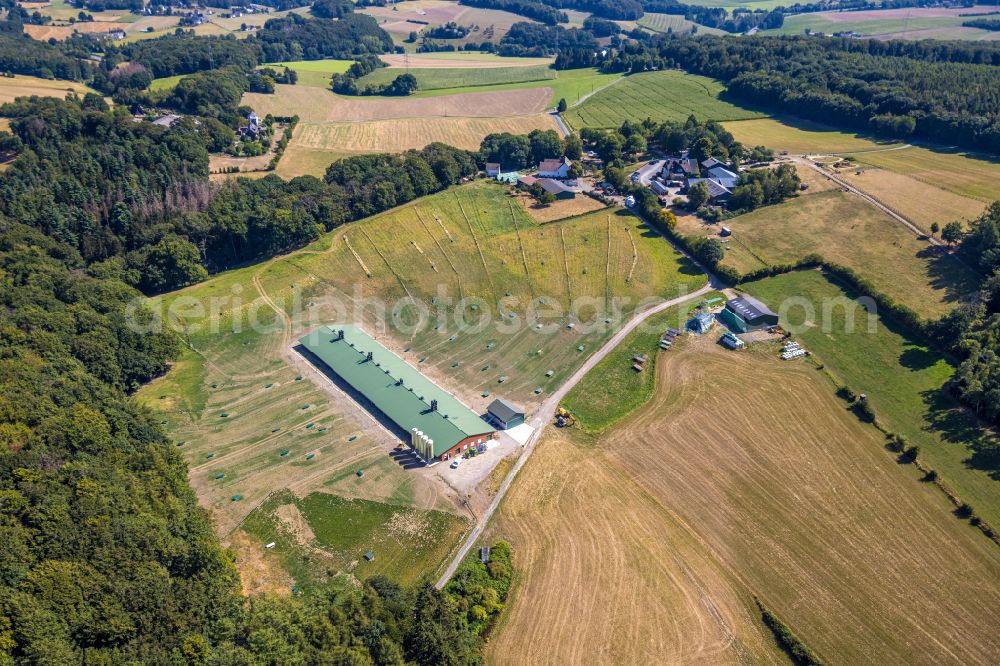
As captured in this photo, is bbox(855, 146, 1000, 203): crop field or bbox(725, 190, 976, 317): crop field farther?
bbox(855, 146, 1000, 203): crop field

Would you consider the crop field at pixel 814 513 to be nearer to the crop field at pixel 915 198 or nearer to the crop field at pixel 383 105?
the crop field at pixel 915 198

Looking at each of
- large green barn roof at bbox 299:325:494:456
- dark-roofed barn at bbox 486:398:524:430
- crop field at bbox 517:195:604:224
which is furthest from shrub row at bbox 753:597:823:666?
crop field at bbox 517:195:604:224

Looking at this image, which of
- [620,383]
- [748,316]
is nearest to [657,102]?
[748,316]

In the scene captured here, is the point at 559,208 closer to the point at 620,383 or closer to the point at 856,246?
the point at 856,246

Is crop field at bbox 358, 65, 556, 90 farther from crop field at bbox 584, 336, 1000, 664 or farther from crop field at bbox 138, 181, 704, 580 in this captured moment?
crop field at bbox 584, 336, 1000, 664

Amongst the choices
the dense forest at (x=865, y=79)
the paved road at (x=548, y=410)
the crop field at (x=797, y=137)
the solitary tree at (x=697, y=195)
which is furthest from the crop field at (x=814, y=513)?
the dense forest at (x=865, y=79)

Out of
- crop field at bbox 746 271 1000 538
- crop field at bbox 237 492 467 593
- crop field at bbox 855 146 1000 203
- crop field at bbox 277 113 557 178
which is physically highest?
crop field at bbox 855 146 1000 203

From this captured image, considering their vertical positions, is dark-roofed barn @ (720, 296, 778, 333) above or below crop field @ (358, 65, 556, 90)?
below

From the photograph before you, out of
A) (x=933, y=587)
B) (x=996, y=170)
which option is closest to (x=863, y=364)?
(x=933, y=587)

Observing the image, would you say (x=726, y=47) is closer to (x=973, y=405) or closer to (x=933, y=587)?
(x=973, y=405)
